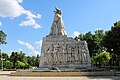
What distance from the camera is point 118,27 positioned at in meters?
38.1

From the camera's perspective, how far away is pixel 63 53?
3341 centimetres

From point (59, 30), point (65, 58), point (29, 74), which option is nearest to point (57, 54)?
point (65, 58)

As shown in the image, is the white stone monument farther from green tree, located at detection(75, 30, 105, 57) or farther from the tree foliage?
green tree, located at detection(75, 30, 105, 57)

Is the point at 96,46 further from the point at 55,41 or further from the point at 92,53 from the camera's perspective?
the point at 55,41

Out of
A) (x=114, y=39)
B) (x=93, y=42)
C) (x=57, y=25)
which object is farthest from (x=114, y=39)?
(x=93, y=42)

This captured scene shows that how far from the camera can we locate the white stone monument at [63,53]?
3294cm

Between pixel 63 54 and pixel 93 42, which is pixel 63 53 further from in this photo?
pixel 93 42

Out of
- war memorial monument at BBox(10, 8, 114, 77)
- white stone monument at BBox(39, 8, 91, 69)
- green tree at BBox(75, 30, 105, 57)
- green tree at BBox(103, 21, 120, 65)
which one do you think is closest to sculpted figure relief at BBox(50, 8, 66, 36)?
war memorial monument at BBox(10, 8, 114, 77)

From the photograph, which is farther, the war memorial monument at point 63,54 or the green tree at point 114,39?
the green tree at point 114,39

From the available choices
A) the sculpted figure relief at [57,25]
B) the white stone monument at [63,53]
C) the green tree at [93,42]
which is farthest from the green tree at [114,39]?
the green tree at [93,42]

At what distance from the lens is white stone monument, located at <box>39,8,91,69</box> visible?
108 ft

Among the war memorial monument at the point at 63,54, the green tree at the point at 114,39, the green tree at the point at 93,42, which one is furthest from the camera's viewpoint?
the green tree at the point at 93,42

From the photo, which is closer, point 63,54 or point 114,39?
point 63,54

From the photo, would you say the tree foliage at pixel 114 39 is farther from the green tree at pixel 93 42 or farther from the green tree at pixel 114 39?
the green tree at pixel 93 42
